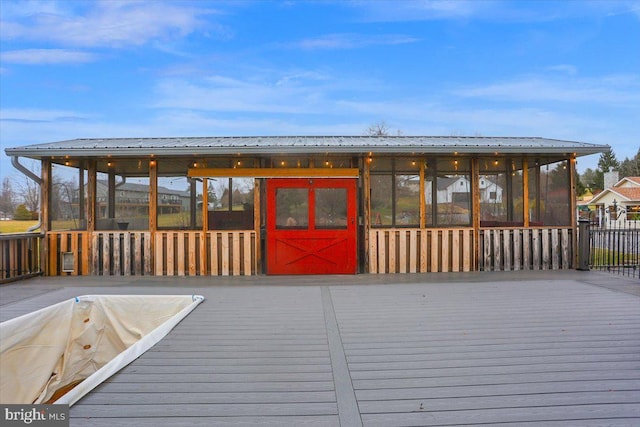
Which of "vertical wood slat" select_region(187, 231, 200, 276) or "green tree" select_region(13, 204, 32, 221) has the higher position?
"green tree" select_region(13, 204, 32, 221)

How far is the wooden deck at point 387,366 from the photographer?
2057mm

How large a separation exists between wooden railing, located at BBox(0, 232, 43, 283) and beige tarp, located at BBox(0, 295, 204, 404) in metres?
2.48

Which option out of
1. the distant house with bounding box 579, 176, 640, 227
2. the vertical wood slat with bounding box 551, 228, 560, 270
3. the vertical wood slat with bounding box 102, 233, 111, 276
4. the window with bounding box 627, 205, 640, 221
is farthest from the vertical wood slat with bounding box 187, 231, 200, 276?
the window with bounding box 627, 205, 640, 221

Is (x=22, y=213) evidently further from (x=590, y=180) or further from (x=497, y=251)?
(x=590, y=180)

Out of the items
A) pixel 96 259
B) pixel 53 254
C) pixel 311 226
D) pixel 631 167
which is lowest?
pixel 96 259

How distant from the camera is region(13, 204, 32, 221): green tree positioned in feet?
28.4

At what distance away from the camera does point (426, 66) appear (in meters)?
28.7

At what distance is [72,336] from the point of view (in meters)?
4.57

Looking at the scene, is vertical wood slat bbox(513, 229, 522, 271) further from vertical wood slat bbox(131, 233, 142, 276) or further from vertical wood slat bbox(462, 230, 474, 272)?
vertical wood slat bbox(131, 233, 142, 276)

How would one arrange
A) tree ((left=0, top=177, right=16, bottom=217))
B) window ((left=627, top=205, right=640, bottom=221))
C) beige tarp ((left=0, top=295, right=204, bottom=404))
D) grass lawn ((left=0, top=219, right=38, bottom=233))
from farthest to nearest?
window ((left=627, top=205, right=640, bottom=221))
tree ((left=0, top=177, right=16, bottom=217))
grass lawn ((left=0, top=219, right=38, bottom=233))
beige tarp ((left=0, top=295, right=204, bottom=404))

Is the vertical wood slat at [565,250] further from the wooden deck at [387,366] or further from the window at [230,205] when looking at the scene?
the window at [230,205]

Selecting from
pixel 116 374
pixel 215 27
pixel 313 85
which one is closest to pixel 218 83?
pixel 215 27

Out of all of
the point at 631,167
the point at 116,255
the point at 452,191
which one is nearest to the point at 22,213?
the point at 116,255

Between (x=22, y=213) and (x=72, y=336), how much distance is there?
6450 millimetres
